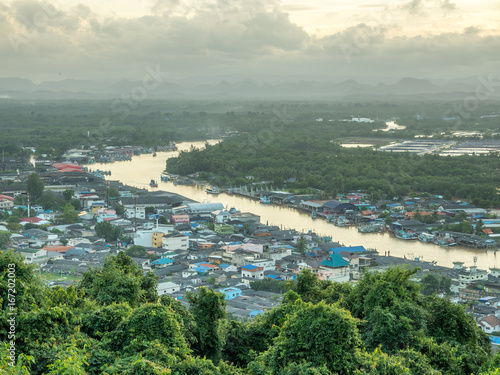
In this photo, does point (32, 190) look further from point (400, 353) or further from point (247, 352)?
point (400, 353)

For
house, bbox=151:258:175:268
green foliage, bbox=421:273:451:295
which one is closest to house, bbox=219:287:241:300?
house, bbox=151:258:175:268

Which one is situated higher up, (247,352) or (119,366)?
(119,366)

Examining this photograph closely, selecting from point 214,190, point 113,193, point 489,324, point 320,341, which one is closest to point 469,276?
point 489,324

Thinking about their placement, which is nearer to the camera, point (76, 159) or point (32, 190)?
point (32, 190)

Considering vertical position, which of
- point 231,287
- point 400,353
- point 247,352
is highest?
point 400,353

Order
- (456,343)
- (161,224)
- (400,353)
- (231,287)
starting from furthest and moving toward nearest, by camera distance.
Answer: (161,224), (231,287), (456,343), (400,353)

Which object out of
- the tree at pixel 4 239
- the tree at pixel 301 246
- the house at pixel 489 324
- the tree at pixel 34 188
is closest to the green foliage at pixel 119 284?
the house at pixel 489 324

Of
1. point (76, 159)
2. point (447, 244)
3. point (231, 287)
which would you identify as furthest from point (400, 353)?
point (76, 159)

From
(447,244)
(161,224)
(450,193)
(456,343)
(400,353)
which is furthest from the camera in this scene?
(450,193)
